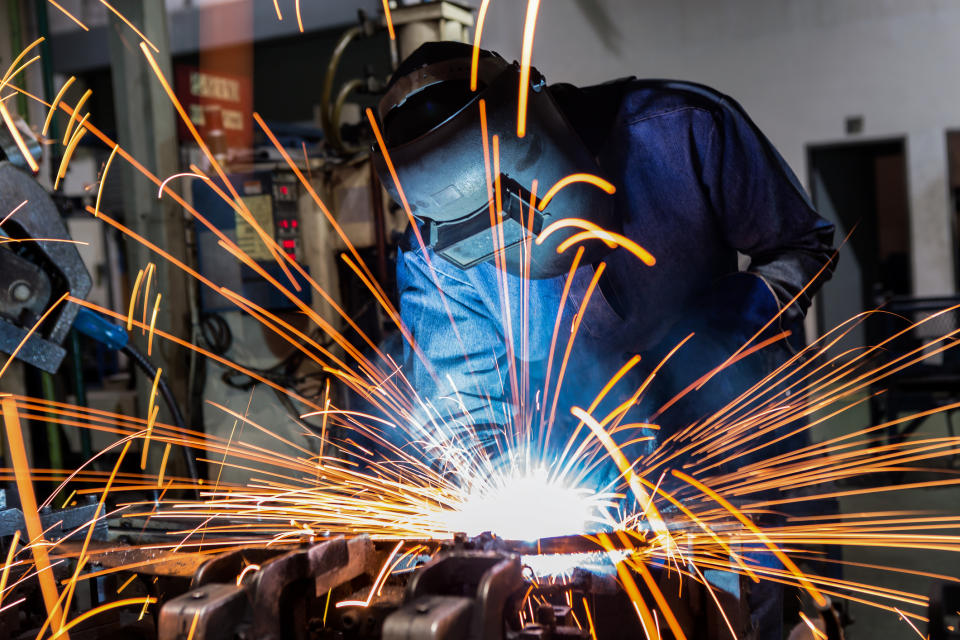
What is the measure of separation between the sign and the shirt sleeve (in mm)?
3541

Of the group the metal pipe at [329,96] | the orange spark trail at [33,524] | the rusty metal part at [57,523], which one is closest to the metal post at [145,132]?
the metal pipe at [329,96]

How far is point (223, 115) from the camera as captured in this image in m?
5.13

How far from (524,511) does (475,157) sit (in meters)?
0.67

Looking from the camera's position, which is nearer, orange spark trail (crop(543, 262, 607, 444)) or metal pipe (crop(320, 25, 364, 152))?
orange spark trail (crop(543, 262, 607, 444))

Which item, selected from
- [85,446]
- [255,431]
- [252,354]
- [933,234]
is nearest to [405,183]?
[85,446]

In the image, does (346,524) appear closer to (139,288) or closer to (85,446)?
(85,446)

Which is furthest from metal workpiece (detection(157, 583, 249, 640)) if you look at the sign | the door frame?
the door frame

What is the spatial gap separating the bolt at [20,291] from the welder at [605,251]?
0.88 meters

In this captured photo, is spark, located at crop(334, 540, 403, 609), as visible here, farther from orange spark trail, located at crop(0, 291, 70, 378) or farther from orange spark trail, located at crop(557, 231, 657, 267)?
orange spark trail, located at crop(0, 291, 70, 378)

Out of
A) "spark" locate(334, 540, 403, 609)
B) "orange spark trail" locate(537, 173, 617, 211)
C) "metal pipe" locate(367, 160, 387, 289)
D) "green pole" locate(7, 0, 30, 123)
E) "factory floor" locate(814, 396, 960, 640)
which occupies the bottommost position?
"factory floor" locate(814, 396, 960, 640)

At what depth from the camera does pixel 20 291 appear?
1.91 m

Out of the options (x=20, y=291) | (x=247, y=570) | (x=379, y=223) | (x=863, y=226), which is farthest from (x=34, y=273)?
(x=863, y=226)

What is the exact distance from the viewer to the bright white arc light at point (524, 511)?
4.80ft

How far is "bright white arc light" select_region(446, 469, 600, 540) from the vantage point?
1.46m
